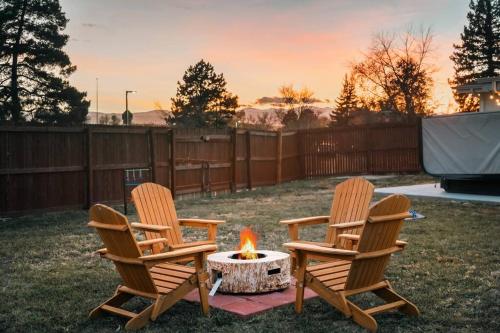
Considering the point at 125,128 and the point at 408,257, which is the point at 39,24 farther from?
the point at 408,257

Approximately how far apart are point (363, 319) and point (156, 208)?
267 cm

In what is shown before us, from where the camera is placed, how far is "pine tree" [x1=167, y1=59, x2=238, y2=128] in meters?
54.2

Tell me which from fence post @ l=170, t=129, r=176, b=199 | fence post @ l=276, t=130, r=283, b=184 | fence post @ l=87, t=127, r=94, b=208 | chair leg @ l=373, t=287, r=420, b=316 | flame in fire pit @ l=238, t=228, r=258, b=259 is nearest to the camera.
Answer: chair leg @ l=373, t=287, r=420, b=316

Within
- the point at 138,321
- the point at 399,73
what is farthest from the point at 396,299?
the point at 399,73

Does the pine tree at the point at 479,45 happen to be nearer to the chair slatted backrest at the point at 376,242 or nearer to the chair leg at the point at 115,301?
the chair slatted backrest at the point at 376,242

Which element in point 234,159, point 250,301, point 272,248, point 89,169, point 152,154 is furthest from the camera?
point 234,159

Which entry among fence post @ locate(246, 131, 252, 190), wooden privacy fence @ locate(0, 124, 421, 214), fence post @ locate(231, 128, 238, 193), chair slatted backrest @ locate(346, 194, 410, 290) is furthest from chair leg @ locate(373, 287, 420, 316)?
fence post @ locate(246, 131, 252, 190)

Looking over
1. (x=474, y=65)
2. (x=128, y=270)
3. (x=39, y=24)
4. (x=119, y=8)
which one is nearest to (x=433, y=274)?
(x=128, y=270)

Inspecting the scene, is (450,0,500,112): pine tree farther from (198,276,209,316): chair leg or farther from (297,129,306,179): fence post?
(198,276,209,316): chair leg

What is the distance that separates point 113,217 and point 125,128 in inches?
377

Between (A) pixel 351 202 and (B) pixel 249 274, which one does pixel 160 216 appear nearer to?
(B) pixel 249 274

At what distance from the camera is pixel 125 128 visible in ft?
44.5

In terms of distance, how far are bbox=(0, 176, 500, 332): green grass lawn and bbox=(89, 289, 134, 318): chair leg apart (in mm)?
81

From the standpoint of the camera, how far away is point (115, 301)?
472 cm
